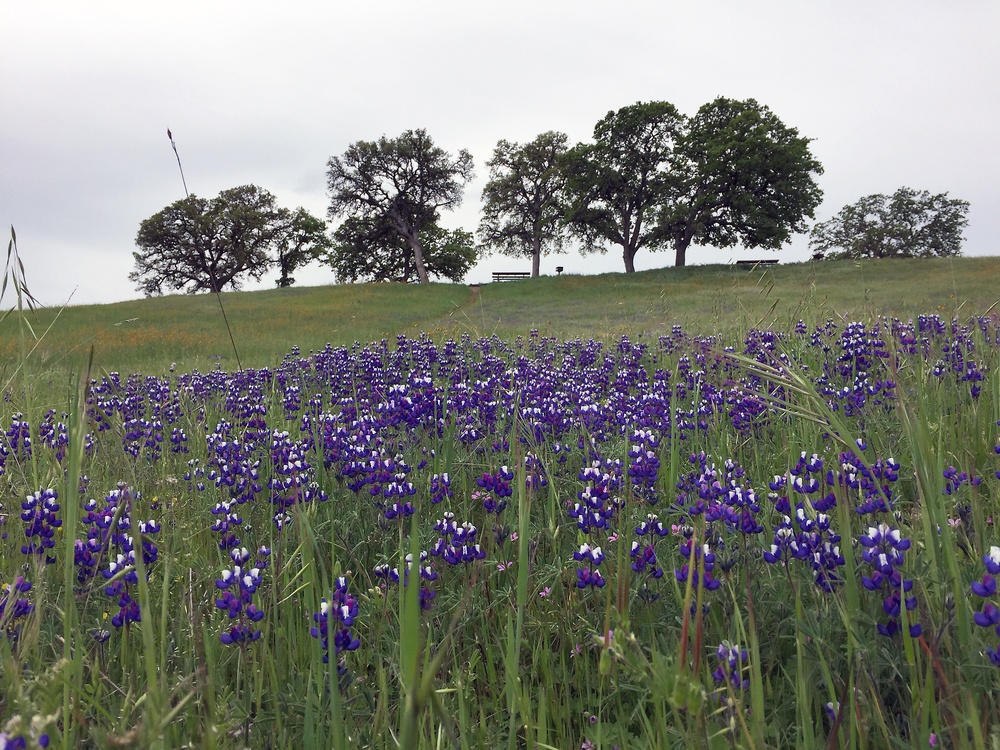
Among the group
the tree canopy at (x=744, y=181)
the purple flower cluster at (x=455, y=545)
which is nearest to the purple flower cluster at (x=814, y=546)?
the purple flower cluster at (x=455, y=545)

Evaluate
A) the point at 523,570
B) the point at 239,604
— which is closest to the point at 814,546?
the point at 523,570

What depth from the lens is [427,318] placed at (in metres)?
25.3

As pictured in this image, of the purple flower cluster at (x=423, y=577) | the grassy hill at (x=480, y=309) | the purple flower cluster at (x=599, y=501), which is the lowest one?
the purple flower cluster at (x=423, y=577)

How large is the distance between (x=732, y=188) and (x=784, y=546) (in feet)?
142

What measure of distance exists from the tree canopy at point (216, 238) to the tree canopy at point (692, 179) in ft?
96.9

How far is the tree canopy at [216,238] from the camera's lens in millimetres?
55344

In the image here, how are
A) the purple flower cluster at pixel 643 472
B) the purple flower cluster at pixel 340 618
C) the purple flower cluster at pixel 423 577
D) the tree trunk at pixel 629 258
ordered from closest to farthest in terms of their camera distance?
the purple flower cluster at pixel 340 618 < the purple flower cluster at pixel 423 577 < the purple flower cluster at pixel 643 472 < the tree trunk at pixel 629 258

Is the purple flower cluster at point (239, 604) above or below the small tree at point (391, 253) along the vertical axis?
below

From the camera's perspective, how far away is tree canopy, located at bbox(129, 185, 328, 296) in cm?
5534

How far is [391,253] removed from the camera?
5628 centimetres

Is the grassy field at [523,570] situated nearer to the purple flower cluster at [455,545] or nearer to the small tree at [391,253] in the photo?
the purple flower cluster at [455,545]

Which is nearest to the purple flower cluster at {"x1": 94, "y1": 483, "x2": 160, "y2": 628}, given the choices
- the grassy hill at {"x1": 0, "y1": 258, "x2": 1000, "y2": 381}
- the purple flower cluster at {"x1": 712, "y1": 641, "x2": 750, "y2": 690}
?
the purple flower cluster at {"x1": 712, "y1": 641, "x2": 750, "y2": 690}

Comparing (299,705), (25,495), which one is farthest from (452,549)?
(25,495)

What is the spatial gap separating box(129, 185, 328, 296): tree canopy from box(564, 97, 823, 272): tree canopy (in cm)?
2955
